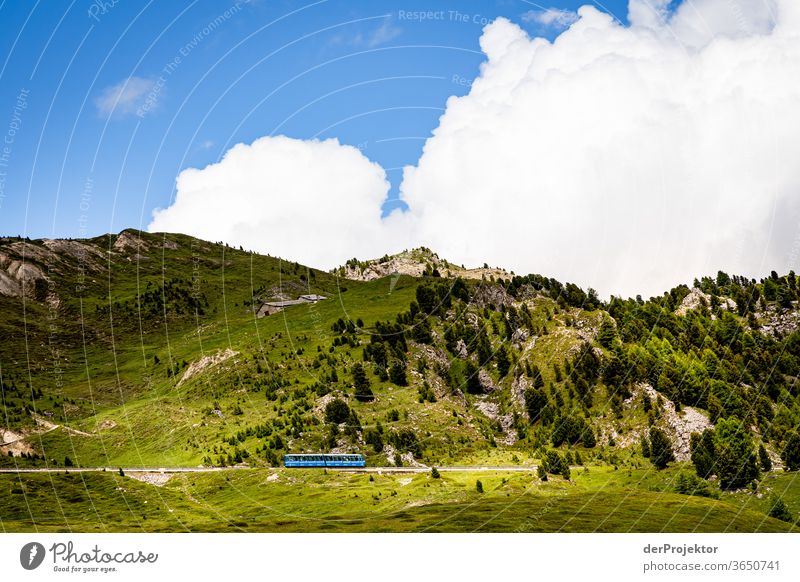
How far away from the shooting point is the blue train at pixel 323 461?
12094 centimetres

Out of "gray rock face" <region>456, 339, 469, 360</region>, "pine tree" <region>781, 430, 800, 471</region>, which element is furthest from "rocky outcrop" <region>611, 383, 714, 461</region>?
"gray rock face" <region>456, 339, 469, 360</region>

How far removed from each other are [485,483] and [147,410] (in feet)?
307

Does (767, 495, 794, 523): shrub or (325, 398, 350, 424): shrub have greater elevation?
(325, 398, 350, 424): shrub

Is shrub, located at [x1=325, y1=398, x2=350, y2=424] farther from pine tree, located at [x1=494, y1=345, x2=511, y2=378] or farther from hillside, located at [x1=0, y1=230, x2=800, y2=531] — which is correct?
pine tree, located at [x1=494, y1=345, x2=511, y2=378]

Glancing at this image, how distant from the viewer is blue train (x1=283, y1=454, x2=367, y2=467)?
121m

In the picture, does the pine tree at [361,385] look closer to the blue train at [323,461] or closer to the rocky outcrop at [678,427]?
the blue train at [323,461]

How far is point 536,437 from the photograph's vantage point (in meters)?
149
